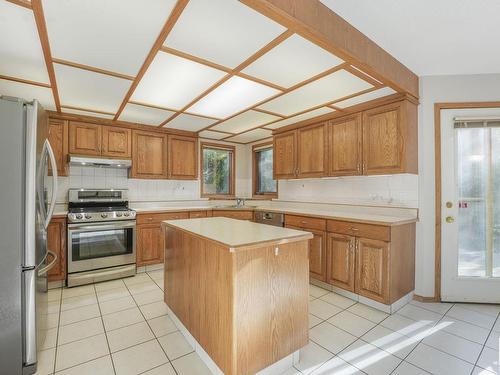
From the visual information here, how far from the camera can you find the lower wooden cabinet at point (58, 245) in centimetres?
315

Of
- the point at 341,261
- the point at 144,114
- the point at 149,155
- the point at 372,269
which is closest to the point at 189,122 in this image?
the point at 144,114

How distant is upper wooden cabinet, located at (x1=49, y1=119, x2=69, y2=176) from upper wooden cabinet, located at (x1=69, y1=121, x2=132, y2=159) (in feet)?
0.23

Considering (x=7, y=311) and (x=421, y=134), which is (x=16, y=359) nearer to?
(x=7, y=311)

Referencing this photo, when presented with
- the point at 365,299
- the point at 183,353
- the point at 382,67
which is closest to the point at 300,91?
the point at 382,67

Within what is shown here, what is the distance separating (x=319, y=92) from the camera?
2732mm

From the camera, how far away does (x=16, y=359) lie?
1.64m

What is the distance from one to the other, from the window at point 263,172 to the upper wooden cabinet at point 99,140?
8.20ft

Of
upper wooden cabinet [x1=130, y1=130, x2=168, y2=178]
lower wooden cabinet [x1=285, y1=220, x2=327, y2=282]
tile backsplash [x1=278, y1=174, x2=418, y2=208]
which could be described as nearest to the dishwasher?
lower wooden cabinet [x1=285, y1=220, x2=327, y2=282]

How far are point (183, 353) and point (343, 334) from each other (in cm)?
133

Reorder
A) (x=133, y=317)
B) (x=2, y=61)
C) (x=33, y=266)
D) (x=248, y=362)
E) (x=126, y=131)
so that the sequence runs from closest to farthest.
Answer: (x=248, y=362) < (x=33, y=266) < (x=2, y=61) < (x=133, y=317) < (x=126, y=131)

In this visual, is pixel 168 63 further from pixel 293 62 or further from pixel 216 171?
pixel 216 171

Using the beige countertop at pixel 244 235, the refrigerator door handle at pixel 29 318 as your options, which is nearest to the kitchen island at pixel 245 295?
the beige countertop at pixel 244 235

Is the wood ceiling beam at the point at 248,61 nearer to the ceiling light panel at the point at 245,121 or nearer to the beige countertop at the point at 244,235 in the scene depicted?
the ceiling light panel at the point at 245,121

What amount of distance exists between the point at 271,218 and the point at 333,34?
8.92 ft
